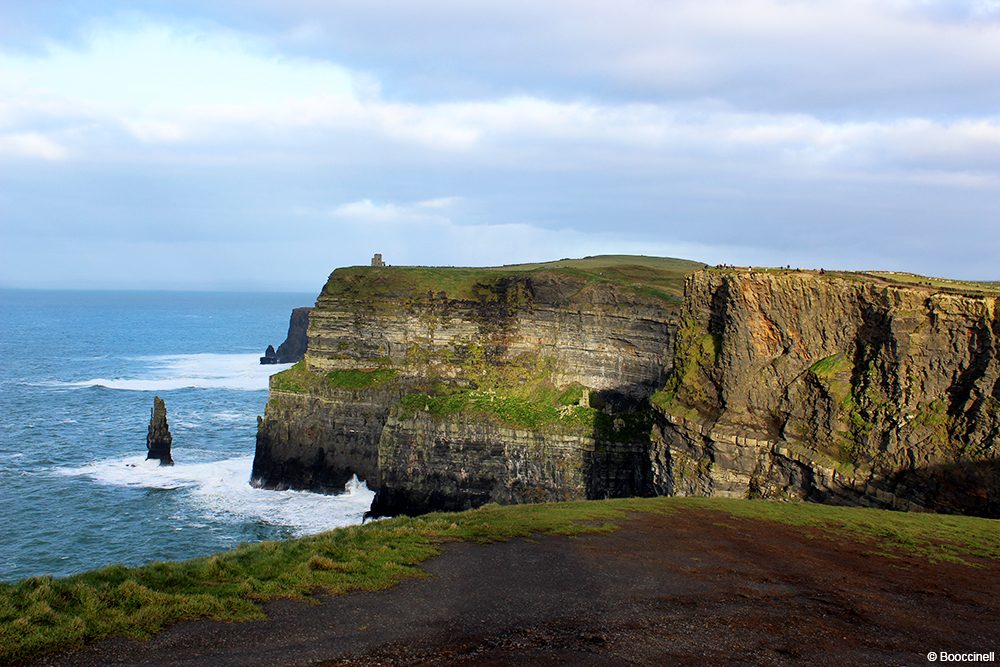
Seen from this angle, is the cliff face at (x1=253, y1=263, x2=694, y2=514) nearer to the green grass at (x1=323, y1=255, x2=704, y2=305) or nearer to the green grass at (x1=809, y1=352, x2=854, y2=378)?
the green grass at (x1=323, y1=255, x2=704, y2=305)

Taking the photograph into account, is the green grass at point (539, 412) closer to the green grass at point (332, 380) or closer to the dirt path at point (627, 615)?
the green grass at point (332, 380)

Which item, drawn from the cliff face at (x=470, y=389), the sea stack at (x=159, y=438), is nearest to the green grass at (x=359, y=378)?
the cliff face at (x=470, y=389)

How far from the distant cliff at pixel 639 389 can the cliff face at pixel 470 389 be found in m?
0.13

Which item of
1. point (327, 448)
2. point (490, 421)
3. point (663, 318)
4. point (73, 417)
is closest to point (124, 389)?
point (73, 417)

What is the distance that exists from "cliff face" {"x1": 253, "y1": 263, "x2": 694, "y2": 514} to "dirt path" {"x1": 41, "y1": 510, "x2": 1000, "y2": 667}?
20.2 m

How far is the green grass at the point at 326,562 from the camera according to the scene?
1672 centimetres

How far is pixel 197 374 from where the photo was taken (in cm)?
11331

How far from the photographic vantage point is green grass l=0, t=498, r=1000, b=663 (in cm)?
1672

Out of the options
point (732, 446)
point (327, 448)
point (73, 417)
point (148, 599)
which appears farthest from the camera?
point (73, 417)

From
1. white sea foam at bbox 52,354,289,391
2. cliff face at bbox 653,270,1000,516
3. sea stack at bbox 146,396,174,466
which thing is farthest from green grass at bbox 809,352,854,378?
white sea foam at bbox 52,354,289,391

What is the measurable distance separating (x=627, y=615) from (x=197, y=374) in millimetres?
106286

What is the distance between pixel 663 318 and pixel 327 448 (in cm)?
2570

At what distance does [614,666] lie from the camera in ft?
51.5

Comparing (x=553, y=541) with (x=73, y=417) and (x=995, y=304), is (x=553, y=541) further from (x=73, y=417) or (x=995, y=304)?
(x=73, y=417)
